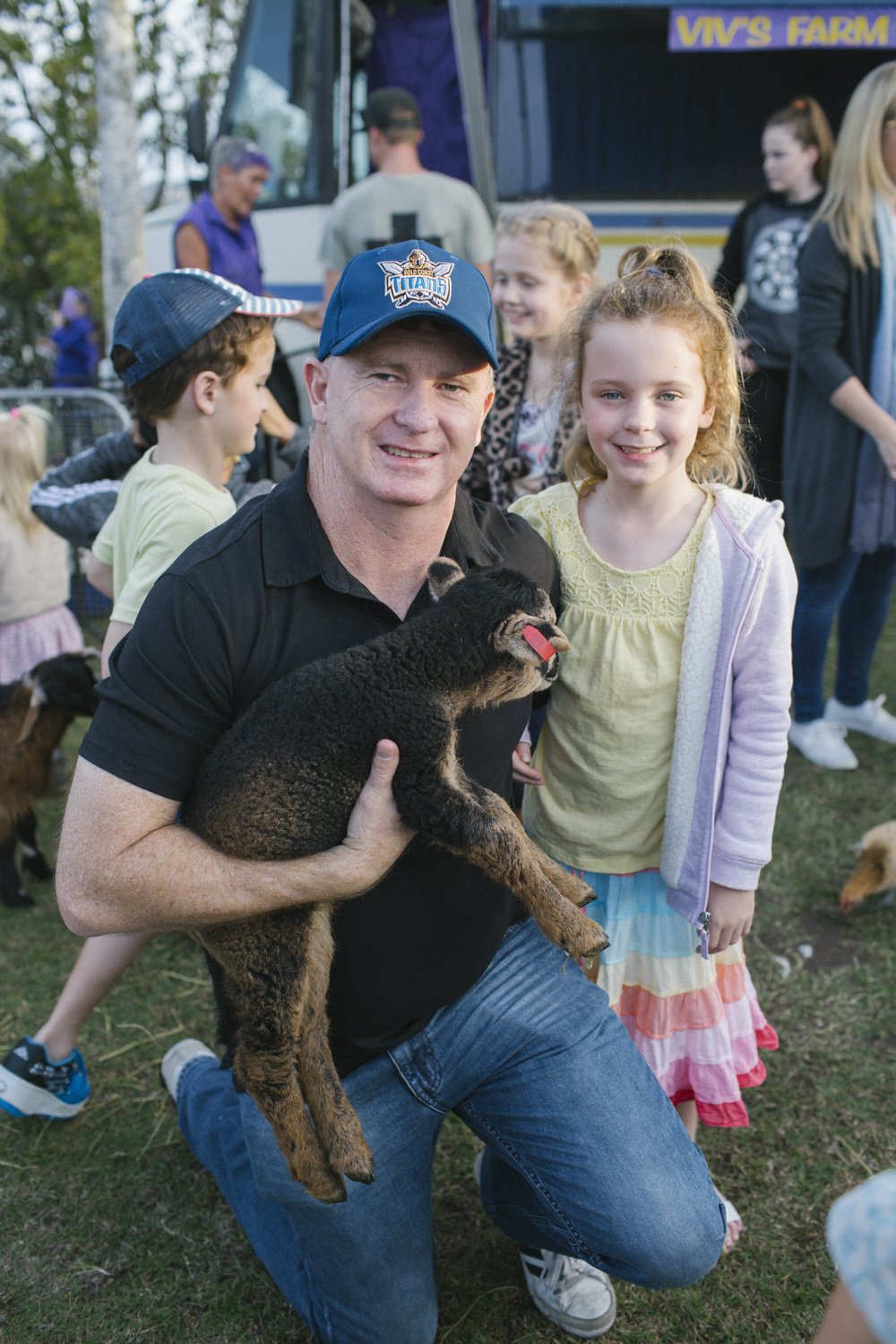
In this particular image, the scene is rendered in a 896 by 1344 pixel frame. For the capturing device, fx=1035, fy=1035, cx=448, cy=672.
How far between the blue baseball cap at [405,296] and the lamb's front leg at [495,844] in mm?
915

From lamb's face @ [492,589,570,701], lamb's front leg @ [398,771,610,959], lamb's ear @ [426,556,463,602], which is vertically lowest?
lamb's front leg @ [398,771,610,959]

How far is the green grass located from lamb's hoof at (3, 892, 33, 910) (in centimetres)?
28

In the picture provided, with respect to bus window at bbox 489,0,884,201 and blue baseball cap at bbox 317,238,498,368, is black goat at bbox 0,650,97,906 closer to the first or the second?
blue baseball cap at bbox 317,238,498,368

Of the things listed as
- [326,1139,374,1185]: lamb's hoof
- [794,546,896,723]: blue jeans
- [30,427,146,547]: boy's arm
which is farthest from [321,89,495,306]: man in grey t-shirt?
[326,1139,374,1185]: lamb's hoof

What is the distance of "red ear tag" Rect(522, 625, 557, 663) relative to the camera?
211 cm

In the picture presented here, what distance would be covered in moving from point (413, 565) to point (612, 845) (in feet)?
3.02

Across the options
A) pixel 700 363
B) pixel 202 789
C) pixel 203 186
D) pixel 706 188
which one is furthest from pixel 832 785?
pixel 203 186

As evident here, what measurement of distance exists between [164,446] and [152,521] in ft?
1.23

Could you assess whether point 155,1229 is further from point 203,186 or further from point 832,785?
point 203,186

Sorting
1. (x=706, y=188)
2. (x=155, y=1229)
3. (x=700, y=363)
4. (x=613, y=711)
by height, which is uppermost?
(x=706, y=188)

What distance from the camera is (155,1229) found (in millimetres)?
2912

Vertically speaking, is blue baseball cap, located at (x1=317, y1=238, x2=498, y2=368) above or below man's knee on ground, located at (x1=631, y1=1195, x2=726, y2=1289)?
above

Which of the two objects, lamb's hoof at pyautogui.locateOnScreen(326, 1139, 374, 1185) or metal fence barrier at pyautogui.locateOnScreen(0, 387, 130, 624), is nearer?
lamb's hoof at pyautogui.locateOnScreen(326, 1139, 374, 1185)

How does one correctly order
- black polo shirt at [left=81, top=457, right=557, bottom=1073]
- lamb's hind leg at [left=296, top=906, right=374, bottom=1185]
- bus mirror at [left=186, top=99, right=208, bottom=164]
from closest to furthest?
black polo shirt at [left=81, top=457, right=557, bottom=1073]
lamb's hind leg at [left=296, top=906, right=374, bottom=1185]
bus mirror at [left=186, top=99, right=208, bottom=164]
